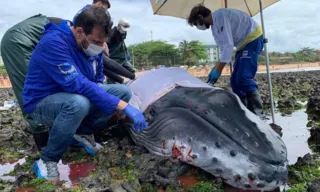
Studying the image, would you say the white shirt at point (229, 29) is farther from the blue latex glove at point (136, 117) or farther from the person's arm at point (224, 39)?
the blue latex glove at point (136, 117)

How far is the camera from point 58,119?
325 cm

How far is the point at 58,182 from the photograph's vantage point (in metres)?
3.28

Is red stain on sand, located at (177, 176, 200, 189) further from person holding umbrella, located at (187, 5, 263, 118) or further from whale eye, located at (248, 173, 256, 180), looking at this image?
person holding umbrella, located at (187, 5, 263, 118)

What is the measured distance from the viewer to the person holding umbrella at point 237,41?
5238 millimetres

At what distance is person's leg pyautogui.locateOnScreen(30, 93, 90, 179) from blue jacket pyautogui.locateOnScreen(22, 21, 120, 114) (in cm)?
8

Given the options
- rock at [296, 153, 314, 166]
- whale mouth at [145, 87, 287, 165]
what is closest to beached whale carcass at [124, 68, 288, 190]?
whale mouth at [145, 87, 287, 165]

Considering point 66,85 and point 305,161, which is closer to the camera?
point 66,85

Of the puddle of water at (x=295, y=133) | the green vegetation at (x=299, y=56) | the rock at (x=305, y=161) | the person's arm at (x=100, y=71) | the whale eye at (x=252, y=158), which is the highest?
the person's arm at (x=100, y=71)

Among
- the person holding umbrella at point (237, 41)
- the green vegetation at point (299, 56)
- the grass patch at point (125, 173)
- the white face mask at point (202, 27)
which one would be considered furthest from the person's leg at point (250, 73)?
the green vegetation at point (299, 56)

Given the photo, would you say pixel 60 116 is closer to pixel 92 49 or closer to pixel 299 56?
pixel 92 49

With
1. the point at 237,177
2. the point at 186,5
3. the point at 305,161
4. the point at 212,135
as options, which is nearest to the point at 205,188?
the point at 237,177

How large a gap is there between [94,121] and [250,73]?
2744 mm

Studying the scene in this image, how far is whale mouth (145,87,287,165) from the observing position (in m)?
2.90

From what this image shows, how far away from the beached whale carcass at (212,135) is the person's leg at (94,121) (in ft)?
0.95
